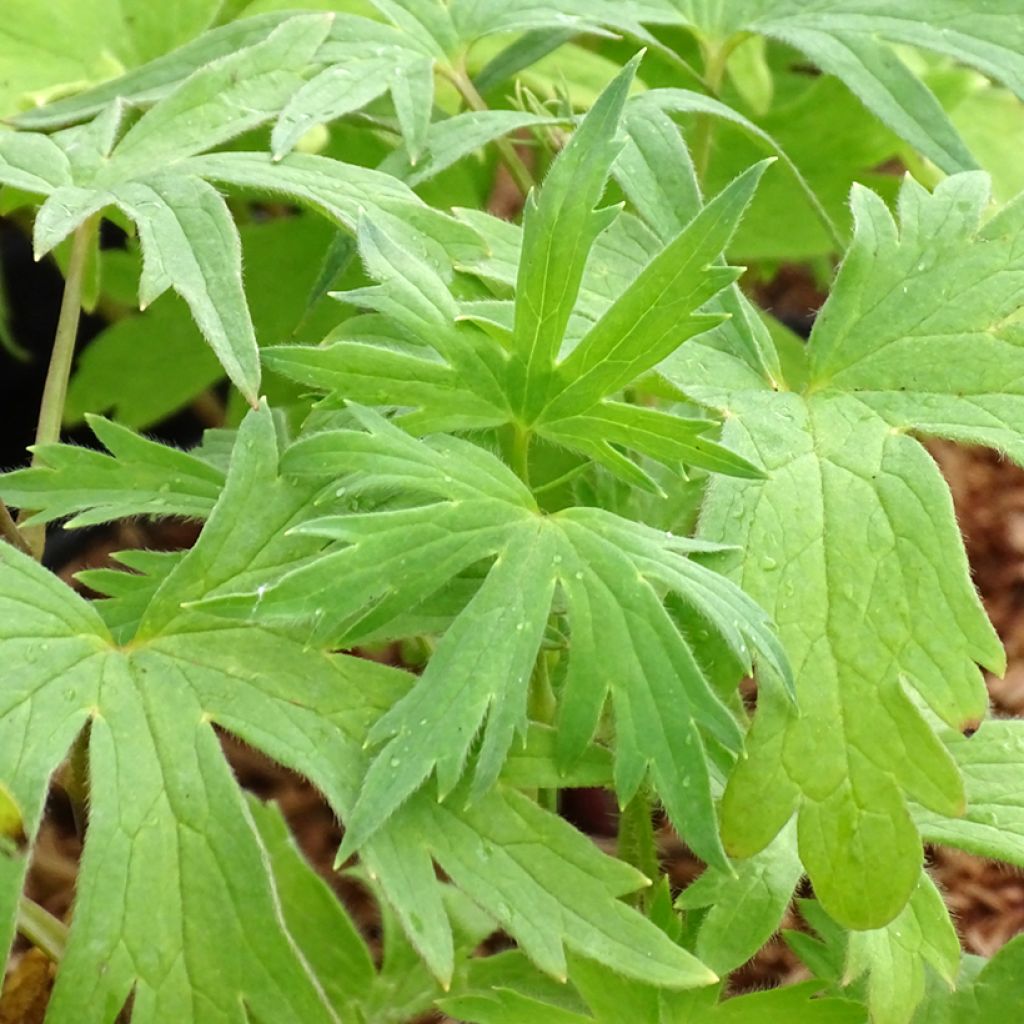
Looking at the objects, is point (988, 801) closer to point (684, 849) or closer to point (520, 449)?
point (520, 449)

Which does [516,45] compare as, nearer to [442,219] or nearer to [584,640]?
[442,219]

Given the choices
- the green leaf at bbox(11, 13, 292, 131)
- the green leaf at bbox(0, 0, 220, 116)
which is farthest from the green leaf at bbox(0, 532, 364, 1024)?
the green leaf at bbox(0, 0, 220, 116)

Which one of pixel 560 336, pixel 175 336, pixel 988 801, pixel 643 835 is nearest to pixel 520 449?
pixel 560 336

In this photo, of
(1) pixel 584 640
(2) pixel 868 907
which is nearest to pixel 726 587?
(1) pixel 584 640

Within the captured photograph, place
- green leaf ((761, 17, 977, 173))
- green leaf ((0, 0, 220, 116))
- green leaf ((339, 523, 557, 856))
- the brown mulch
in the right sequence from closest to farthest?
green leaf ((339, 523, 557, 856)) < green leaf ((761, 17, 977, 173)) < green leaf ((0, 0, 220, 116)) < the brown mulch

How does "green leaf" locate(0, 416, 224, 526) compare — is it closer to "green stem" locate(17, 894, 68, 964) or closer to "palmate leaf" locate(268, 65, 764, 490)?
"palmate leaf" locate(268, 65, 764, 490)
